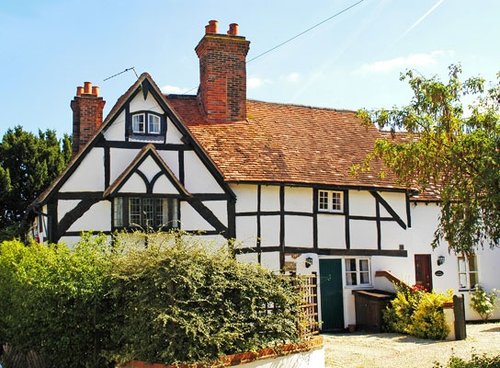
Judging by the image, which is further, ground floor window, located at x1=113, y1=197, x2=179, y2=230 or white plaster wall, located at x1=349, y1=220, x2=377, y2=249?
white plaster wall, located at x1=349, y1=220, x2=377, y2=249

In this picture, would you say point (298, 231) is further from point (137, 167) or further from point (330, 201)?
point (137, 167)

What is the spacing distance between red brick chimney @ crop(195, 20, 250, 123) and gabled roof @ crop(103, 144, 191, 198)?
11.7 feet

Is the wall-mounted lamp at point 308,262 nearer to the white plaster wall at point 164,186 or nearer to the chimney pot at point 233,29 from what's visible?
the white plaster wall at point 164,186

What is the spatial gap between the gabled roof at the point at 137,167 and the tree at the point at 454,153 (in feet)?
24.1

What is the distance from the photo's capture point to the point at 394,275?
63.8ft

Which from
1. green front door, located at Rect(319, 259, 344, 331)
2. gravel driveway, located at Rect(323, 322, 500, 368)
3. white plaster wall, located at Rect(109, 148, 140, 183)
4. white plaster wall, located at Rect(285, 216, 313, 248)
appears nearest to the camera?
gravel driveway, located at Rect(323, 322, 500, 368)

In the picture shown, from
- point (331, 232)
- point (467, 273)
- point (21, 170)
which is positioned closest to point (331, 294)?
point (331, 232)

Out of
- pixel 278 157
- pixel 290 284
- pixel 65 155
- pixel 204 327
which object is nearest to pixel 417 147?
pixel 290 284

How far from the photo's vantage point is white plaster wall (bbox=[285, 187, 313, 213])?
62.0 ft

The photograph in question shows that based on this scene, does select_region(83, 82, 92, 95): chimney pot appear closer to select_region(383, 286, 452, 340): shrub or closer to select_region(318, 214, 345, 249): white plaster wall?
select_region(318, 214, 345, 249): white plaster wall

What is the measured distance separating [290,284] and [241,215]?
7.12 metres

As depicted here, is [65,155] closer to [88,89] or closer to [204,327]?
[88,89]

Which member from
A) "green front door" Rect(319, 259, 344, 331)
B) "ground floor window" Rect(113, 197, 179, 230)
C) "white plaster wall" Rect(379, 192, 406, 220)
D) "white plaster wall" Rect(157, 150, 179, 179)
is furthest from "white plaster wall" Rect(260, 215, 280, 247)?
"white plaster wall" Rect(379, 192, 406, 220)

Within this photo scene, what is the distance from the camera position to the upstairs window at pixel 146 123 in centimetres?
1795
